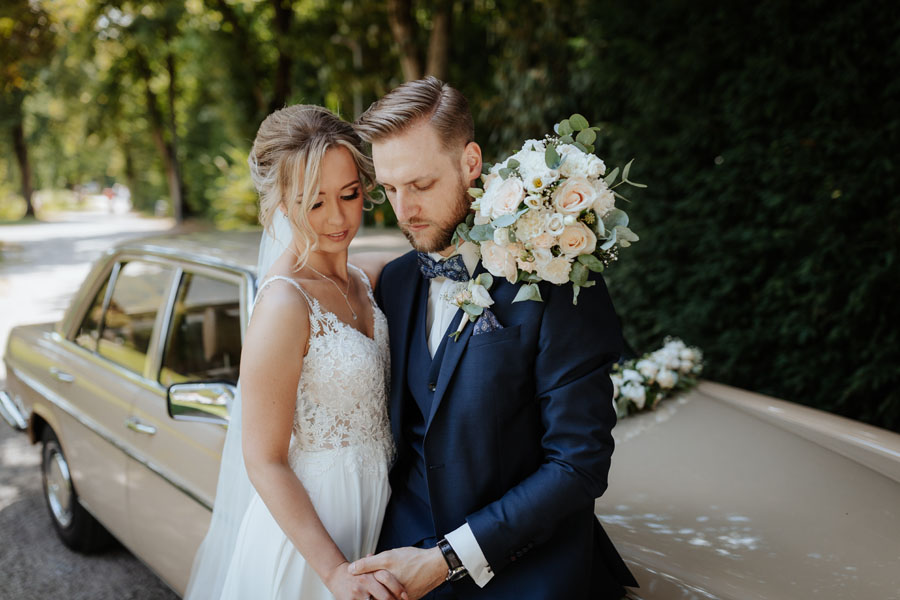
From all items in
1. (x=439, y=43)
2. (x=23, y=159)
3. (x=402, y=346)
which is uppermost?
(x=439, y=43)

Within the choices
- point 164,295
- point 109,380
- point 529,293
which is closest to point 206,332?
point 164,295

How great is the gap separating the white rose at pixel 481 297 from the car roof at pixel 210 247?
1.41 m

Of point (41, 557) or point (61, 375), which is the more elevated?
point (61, 375)

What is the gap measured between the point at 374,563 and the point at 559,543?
0.42m

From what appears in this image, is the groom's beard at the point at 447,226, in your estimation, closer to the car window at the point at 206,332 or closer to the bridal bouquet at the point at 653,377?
the bridal bouquet at the point at 653,377

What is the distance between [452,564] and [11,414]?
144 inches

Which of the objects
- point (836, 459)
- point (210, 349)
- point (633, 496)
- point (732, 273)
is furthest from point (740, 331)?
point (210, 349)

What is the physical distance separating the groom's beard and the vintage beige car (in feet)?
3.06

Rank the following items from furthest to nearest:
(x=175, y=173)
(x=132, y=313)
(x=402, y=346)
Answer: (x=175, y=173) < (x=132, y=313) < (x=402, y=346)

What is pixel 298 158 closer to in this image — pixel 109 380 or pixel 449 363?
pixel 449 363

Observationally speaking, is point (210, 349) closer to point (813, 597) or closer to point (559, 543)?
point (559, 543)

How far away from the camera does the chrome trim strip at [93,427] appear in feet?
8.74

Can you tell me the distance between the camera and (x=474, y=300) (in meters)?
1.63

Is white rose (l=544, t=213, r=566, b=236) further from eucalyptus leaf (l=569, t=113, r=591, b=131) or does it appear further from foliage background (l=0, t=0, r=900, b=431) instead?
foliage background (l=0, t=0, r=900, b=431)
